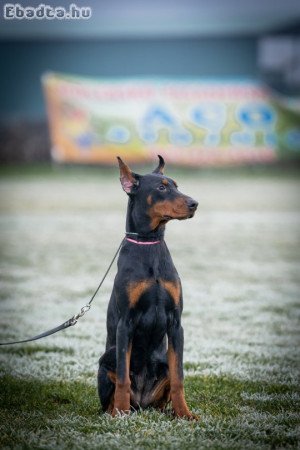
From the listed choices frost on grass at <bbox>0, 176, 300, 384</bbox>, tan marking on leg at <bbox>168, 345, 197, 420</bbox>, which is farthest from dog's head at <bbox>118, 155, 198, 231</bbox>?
frost on grass at <bbox>0, 176, 300, 384</bbox>

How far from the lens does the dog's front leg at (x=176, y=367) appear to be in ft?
12.0

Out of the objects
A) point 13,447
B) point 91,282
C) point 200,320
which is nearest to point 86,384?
point 13,447

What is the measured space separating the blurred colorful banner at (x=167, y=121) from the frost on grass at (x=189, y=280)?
6.17 meters

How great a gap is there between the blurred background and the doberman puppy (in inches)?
738

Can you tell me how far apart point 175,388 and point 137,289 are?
19.0 inches

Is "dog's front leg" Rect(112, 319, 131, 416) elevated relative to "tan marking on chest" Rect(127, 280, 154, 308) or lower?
lower

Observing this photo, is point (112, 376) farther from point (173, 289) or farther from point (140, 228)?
point (140, 228)

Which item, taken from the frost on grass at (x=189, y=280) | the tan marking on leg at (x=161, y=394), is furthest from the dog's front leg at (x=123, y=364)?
the frost on grass at (x=189, y=280)

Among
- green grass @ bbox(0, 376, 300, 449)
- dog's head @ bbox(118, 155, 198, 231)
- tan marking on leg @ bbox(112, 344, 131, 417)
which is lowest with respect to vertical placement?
green grass @ bbox(0, 376, 300, 449)

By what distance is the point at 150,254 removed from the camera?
366 centimetres

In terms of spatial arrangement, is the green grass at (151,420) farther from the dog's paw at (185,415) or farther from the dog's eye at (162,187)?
the dog's eye at (162,187)

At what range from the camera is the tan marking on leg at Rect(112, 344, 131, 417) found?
11.8ft

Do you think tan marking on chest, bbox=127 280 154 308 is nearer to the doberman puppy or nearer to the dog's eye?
the doberman puppy

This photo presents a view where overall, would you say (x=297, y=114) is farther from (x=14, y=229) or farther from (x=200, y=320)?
(x=200, y=320)
